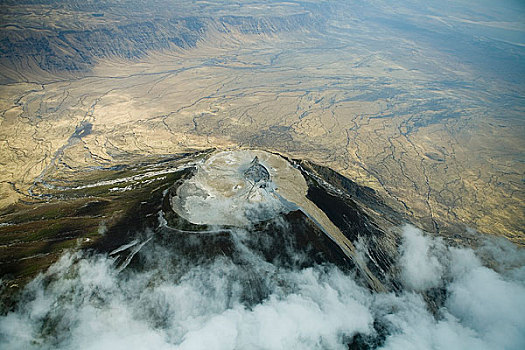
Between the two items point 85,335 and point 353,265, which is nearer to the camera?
point 85,335

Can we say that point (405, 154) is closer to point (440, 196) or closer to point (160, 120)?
point (440, 196)

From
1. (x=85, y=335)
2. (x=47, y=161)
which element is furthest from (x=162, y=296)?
(x=47, y=161)

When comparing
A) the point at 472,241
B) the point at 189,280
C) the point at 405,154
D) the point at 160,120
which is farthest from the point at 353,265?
the point at 160,120

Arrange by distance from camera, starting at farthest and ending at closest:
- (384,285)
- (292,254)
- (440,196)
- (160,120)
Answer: (160,120) → (440,196) → (384,285) → (292,254)

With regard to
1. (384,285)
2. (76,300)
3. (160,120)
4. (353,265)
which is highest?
(76,300)

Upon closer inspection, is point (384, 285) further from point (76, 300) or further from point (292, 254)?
point (76, 300)

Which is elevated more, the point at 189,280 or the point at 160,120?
the point at 189,280

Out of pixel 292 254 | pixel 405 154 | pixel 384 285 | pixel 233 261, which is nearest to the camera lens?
pixel 233 261
